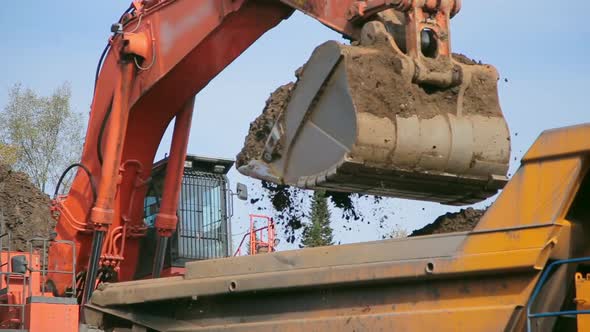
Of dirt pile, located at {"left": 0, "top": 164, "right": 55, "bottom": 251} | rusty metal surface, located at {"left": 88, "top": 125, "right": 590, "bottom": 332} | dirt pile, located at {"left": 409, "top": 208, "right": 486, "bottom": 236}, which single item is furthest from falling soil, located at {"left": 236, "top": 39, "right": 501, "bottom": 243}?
dirt pile, located at {"left": 0, "top": 164, "right": 55, "bottom": 251}

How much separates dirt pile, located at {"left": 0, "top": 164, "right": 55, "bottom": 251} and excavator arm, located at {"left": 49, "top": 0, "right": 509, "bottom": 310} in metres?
5.52

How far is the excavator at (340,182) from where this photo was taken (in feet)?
15.8

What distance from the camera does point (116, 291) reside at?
6.51 meters

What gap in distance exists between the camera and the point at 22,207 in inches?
643

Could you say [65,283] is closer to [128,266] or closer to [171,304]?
[128,266]

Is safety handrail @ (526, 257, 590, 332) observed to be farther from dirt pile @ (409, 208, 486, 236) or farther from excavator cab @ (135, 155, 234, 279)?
excavator cab @ (135, 155, 234, 279)

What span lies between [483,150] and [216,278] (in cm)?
258

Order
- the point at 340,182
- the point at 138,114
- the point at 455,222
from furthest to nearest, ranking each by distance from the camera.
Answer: the point at 138,114 → the point at 455,222 → the point at 340,182

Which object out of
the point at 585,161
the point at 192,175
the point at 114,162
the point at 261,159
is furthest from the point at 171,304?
the point at 192,175

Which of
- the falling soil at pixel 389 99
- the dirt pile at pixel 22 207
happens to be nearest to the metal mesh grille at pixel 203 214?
the falling soil at pixel 389 99

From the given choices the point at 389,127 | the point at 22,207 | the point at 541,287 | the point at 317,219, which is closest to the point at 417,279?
the point at 541,287

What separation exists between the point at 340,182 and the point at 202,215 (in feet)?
13.9

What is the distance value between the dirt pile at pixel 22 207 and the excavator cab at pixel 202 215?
15.6 ft

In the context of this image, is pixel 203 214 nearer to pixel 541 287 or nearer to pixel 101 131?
pixel 101 131
